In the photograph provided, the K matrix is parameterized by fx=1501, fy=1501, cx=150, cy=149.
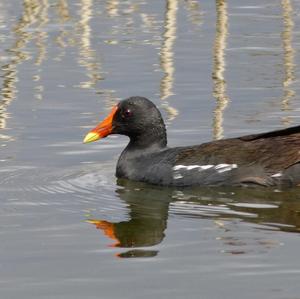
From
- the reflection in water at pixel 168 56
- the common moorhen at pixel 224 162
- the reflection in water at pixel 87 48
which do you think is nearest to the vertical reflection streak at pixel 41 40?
the reflection in water at pixel 87 48

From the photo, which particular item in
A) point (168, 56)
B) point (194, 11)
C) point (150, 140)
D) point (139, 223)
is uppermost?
point (139, 223)

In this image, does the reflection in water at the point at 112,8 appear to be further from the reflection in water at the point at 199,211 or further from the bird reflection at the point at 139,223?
the bird reflection at the point at 139,223

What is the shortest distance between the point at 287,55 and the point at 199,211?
6.08 metres

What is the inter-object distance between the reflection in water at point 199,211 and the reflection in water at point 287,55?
7.02 feet

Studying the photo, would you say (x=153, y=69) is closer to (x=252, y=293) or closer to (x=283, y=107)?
(x=283, y=107)

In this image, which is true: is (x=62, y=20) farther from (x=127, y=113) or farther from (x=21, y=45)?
(x=127, y=113)

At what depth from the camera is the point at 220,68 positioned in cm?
1711

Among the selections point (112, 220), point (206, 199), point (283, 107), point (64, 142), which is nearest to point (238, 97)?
point (283, 107)

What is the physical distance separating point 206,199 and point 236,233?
1508 mm

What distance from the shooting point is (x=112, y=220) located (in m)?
12.0

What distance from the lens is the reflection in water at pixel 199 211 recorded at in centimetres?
1127

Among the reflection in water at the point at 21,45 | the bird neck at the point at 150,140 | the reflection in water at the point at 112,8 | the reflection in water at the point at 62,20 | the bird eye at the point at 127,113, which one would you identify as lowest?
the reflection in water at the point at 112,8

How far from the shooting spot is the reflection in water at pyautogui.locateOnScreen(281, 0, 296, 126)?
626 inches

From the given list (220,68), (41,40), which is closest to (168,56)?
(220,68)
